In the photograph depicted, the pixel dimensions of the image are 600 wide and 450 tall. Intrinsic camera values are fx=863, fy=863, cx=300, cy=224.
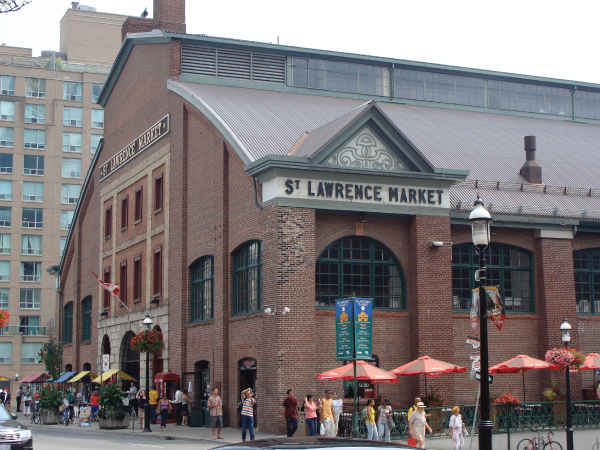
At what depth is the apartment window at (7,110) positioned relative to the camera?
86.2 metres

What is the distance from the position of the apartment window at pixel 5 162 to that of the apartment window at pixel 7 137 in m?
1.02

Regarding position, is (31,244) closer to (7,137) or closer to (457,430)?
(7,137)

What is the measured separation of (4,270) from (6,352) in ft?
26.4

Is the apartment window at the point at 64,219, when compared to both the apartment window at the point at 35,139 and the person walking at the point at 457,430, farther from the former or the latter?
the person walking at the point at 457,430

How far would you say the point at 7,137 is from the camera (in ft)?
283

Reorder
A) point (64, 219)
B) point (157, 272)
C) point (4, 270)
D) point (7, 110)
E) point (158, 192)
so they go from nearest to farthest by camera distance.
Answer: point (157, 272)
point (158, 192)
point (4, 270)
point (7, 110)
point (64, 219)

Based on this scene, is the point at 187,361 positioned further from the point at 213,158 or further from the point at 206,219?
the point at 213,158

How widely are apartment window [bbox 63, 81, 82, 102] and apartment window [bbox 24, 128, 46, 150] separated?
4.74 meters

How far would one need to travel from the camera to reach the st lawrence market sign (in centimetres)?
4113

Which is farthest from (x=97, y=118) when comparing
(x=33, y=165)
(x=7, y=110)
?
(x=7, y=110)


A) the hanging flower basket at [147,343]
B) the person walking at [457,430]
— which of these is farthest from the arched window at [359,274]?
the hanging flower basket at [147,343]

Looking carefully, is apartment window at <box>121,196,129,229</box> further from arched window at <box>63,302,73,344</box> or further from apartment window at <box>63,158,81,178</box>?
apartment window at <box>63,158,81,178</box>

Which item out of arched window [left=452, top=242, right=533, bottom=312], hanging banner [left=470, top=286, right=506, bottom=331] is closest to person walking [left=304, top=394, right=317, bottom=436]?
hanging banner [left=470, top=286, right=506, bottom=331]

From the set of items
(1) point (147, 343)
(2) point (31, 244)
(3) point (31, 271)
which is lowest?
(1) point (147, 343)
